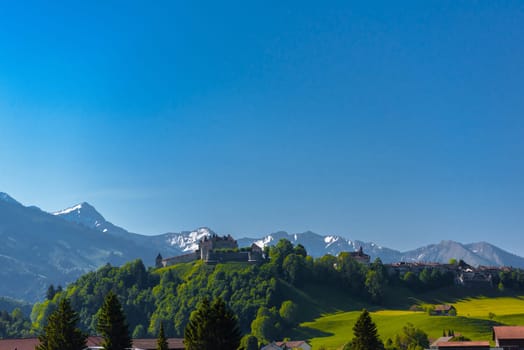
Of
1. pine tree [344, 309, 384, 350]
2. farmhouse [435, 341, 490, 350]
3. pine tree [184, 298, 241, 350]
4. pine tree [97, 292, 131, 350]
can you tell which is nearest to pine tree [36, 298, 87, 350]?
pine tree [97, 292, 131, 350]

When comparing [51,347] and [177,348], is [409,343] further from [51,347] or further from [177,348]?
[51,347]

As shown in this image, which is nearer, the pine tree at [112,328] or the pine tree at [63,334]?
the pine tree at [112,328]

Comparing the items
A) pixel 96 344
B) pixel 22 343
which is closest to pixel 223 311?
pixel 96 344

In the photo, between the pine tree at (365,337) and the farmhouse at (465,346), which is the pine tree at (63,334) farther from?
the farmhouse at (465,346)

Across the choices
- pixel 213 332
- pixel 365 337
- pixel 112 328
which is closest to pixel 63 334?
pixel 112 328

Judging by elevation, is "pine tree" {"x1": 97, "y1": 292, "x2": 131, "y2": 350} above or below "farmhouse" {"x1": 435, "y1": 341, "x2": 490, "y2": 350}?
above

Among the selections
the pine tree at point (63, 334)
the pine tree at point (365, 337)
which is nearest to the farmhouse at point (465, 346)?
the pine tree at point (365, 337)

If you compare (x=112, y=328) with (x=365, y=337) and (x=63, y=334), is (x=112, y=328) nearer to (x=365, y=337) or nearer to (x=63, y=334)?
(x=63, y=334)

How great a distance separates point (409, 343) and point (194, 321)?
124 m

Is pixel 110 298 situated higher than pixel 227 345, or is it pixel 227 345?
pixel 110 298

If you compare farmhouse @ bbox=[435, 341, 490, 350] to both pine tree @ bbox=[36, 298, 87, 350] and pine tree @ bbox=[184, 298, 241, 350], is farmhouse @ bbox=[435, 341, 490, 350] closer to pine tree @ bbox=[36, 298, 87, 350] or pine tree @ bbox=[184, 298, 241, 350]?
pine tree @ bbox=[184, 298, 241, 350]

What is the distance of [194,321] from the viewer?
78500 mm

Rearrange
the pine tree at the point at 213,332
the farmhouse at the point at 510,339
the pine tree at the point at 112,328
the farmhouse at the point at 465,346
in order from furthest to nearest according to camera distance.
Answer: the farmhouse at the point at 465,346 → the farmhouse at the point at 510,339 → the pine tree at the point at 112,328 → the pine tree at the point at 213,332

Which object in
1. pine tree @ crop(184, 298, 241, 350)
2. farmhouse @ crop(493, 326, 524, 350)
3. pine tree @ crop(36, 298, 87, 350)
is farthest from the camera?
farmhouse @ crop(493, 326, 524, 350)
